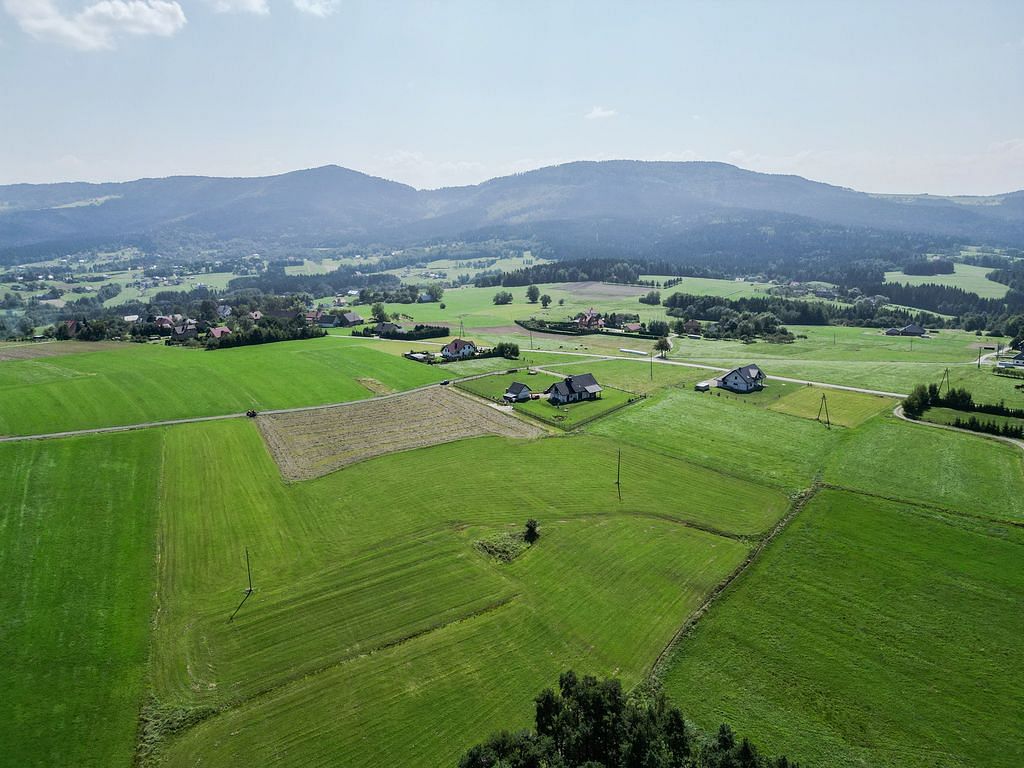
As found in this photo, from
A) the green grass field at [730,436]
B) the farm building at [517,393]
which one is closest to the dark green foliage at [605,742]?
the green grass field at [730,436]

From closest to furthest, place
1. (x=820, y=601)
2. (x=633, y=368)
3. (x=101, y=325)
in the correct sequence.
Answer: (x=820, y=601) → (x=633, y=368) → (x=101, y=325)

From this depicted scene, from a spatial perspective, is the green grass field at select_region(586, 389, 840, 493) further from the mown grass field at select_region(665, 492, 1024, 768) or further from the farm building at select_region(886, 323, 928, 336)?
the farm building at select_region(886, 323, 928, 336)

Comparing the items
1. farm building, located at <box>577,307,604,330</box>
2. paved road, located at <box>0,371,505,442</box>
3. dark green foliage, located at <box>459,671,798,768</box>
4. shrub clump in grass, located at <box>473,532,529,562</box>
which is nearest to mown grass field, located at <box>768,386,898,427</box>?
shrub clump in grass, located at <box>473,532,529,562</box>

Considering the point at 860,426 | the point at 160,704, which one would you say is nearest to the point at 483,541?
the point at 160,704

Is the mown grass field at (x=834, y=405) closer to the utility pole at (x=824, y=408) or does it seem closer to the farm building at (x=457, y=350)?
the utility pole at (x=824, y=408)

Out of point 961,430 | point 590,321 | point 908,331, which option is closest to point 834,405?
point 961,430

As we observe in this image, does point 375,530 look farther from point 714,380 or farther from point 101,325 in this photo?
point 101,325

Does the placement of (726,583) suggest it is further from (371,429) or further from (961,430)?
(961,430)
